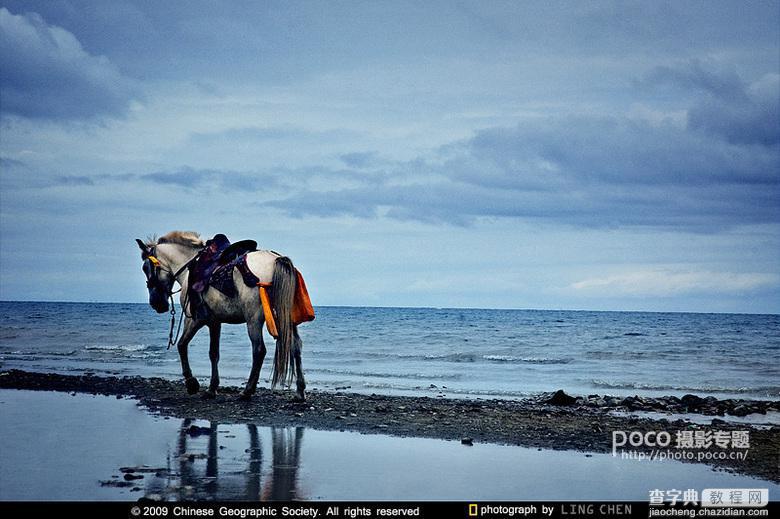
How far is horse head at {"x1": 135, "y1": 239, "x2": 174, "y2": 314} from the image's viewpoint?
12.8 metres

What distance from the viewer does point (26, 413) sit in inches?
432

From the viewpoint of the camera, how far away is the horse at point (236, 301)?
1184cm

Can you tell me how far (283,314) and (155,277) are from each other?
252 cm

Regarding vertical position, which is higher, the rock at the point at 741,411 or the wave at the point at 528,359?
the rock at the point at 741,411

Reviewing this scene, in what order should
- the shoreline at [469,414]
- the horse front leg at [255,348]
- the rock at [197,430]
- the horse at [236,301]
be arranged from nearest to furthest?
the rock at [197,430] → the shoreline at [469,414] → the horse at [236,301] → the horse front leg at [255,348]

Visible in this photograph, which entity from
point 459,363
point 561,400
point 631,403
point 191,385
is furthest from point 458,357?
point 191,385

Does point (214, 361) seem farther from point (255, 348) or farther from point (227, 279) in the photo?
point (227, 279)

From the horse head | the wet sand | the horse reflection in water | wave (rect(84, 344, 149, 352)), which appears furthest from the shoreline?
wave (rect(84, 344, 149, 352))

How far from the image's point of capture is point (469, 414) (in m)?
11.6

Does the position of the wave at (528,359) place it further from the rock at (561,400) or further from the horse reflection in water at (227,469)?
the horse reflection in water at (227,469)

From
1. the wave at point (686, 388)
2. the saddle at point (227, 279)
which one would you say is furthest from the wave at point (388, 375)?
the saddle at point (227, 279)

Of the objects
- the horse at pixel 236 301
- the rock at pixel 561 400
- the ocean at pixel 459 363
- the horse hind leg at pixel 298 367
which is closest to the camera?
the horse at pixel 236 301

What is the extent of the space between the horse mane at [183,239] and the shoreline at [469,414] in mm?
2555

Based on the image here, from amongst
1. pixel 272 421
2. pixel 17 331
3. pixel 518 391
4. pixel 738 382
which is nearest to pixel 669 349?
pixel 738 382
